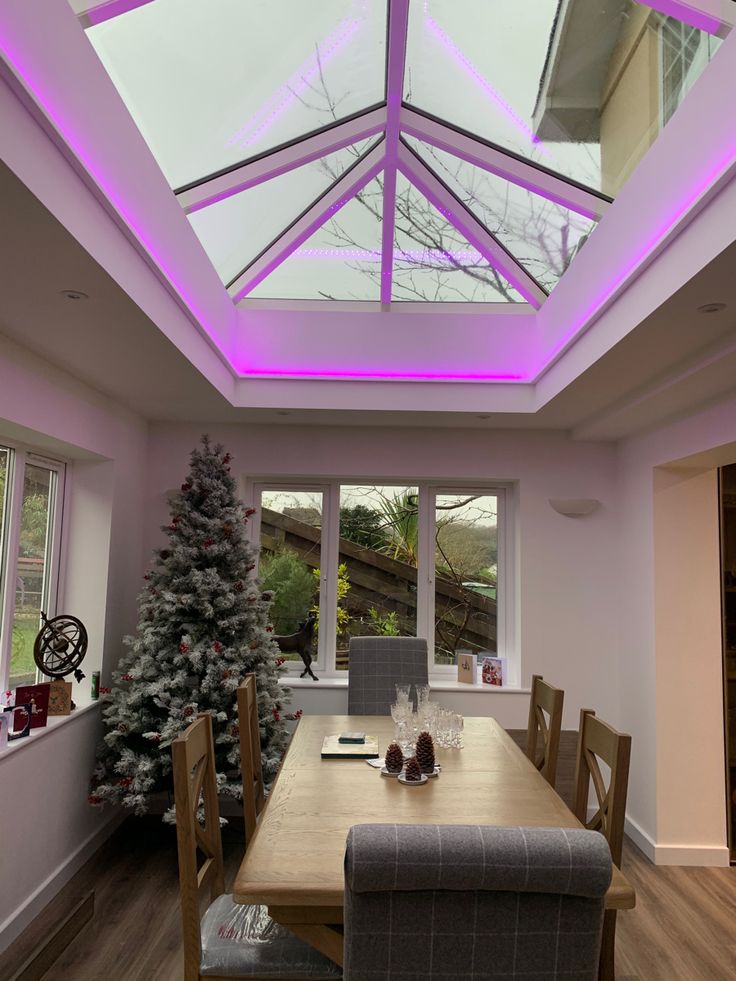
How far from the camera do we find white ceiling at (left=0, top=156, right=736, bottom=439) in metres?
2.15

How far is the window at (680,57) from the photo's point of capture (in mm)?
2252

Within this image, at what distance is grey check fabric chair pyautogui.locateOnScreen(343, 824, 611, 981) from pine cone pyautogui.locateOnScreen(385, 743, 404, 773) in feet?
4.51

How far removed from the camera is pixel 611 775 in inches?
86.6

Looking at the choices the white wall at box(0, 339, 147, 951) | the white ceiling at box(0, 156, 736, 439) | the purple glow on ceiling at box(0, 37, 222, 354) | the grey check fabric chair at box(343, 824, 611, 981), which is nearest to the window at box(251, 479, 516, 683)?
the white ceiling at box(0, 156, 736, 439)

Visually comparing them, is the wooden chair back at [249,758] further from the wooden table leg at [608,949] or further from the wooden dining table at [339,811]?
the wooden table leg at [608,949]

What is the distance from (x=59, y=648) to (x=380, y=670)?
1759mm

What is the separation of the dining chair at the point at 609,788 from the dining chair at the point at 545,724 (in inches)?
10.2

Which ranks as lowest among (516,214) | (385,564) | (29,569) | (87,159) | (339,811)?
(339,811)

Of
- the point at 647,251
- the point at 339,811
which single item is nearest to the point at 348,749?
the point at 339,811

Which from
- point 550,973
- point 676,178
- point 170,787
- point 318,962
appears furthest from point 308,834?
point 676,178

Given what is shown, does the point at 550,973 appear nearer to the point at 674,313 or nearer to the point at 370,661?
the point at 674,313

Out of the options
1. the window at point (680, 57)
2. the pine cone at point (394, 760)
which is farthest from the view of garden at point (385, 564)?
the window at point (680, 57)

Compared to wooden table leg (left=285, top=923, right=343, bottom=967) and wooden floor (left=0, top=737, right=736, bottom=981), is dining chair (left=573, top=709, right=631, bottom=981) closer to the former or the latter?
wooden table leg (left=285, top=923, right=343, bottom=967)

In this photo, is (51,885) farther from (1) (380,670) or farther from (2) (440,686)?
(2) (440,686)
